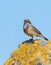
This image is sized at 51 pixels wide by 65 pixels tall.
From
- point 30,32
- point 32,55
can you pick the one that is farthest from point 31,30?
point 32,55

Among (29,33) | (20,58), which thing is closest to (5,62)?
(20,58)

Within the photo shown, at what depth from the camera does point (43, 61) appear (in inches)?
341

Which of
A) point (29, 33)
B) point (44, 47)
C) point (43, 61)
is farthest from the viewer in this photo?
point (29, 33)

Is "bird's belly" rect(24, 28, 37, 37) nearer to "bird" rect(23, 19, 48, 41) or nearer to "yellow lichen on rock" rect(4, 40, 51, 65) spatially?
"bird" rect(23, 19, 48, 41)

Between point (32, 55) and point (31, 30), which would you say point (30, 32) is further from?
point (32, 55)

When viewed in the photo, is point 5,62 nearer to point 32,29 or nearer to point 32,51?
point 32,51

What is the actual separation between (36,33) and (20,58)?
4.37 metres

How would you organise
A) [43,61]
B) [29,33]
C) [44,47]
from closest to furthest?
[43,61]
[44,47]
[29,33]

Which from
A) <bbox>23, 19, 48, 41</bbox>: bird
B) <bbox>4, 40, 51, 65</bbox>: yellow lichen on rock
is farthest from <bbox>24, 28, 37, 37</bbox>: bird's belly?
<bbox>4, 40, 51, 65</bbox>: yellow lichen on rock

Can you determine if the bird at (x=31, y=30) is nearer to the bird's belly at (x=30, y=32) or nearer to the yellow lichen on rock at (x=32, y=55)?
the bird's belly at (x=30, y=32)

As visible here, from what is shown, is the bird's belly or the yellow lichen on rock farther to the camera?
the bird's belly

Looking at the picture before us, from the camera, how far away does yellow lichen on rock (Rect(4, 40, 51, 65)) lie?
8780mm

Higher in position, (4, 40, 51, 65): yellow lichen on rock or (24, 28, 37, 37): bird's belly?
(24, 28, 37, 37): bird's belly

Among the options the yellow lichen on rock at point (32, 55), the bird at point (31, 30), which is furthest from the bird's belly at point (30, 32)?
the yellow lichen on rock at point (32, 55)
